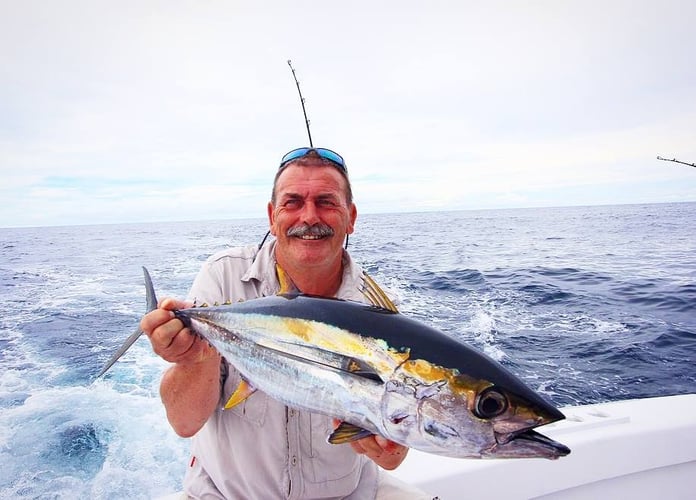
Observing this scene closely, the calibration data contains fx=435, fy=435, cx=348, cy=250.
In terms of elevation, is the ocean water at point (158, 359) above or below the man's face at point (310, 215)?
below

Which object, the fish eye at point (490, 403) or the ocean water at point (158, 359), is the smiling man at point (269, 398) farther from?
the ocean water at point (158, 359)

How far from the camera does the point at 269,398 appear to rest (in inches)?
89.6

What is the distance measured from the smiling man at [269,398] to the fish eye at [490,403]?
1.66ft

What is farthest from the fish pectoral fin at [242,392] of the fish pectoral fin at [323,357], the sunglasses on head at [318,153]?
the sunglasses on head at [318,153]

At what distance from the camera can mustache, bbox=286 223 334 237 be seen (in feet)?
8.25

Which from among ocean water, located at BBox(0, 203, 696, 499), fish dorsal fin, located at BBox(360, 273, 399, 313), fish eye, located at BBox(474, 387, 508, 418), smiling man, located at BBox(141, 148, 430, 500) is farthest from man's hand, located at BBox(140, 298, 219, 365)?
ocean water, located at BBox(0, 203, 696, 499)

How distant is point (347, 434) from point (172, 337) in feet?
3.12

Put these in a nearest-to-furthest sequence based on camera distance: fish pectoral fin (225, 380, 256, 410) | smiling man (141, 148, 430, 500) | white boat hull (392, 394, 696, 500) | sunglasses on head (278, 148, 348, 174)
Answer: fish pectoral fin (225, 380, 256, 410) → smiling man (141, 148, 430, 500) → sunglasses on head (278, 148, 348, 174) → white boat hull (392, 394, 696, 500)

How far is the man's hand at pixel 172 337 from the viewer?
193cm

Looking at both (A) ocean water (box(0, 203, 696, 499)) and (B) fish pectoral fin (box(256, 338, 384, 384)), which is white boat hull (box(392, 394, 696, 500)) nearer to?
(B) fish pectoral fin (box(256, 338, 384, 384))

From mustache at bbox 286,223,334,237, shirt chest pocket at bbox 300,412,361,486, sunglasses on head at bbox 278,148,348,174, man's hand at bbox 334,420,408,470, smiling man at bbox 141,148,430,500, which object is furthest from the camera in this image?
sunglasses on head at bbox 278,148,348,174

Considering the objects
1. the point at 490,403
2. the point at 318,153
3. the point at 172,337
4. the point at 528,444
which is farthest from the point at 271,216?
the point at 528,444

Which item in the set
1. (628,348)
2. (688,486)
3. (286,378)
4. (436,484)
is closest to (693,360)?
(628,348)

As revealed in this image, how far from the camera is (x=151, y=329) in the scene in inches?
76.0
